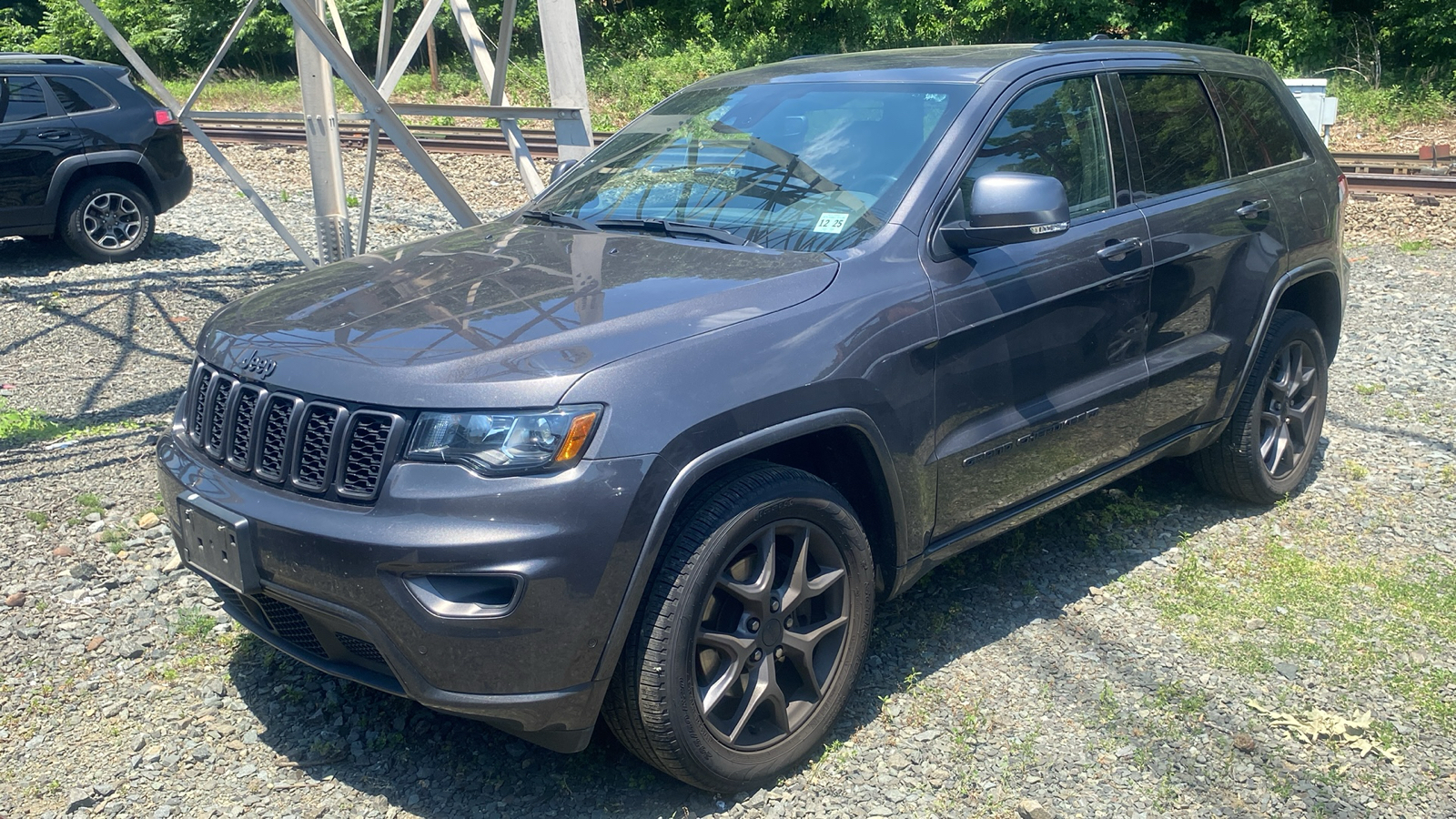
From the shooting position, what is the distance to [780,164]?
12.7 ft

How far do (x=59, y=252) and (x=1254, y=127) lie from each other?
1034 centimetres

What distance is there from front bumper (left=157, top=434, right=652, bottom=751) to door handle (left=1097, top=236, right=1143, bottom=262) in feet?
6.52

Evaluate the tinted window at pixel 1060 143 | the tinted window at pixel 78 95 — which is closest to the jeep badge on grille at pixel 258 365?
the tinted window at pixel 1060 143

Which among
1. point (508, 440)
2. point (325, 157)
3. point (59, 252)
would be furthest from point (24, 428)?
point (59, 252)

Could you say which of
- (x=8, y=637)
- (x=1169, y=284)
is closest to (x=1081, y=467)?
(x=1169, y=284)

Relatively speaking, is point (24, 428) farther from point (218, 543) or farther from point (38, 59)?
point (38, 59)

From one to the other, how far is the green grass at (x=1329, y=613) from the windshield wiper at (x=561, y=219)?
2.44 meters

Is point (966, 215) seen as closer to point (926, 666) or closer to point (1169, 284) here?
point (1169, 284)

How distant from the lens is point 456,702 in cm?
274

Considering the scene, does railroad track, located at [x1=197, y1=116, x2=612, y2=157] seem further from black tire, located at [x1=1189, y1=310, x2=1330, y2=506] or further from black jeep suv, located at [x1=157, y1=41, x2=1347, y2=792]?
black jeep suv, located at [x1=157, y1=41, x2=1347, y2=792]

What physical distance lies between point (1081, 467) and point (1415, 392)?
12.7ft

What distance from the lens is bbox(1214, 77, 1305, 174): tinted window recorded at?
4.76 metres

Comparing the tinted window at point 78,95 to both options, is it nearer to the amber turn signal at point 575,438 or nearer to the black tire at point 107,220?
the black tire at point 107,220

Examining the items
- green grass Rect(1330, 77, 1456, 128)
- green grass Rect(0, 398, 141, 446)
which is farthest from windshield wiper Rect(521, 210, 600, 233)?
green grass Rect(1330, 77, 1456, 128)
